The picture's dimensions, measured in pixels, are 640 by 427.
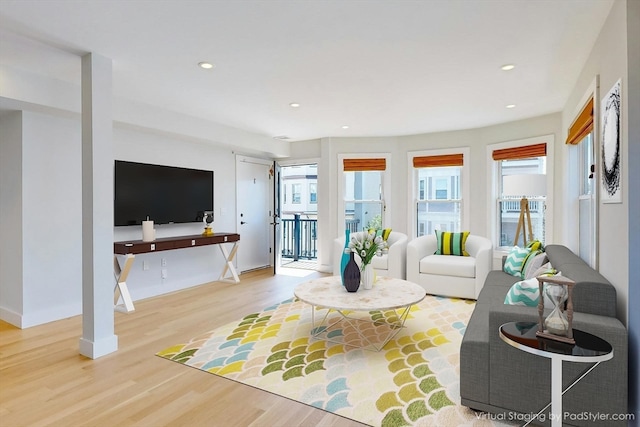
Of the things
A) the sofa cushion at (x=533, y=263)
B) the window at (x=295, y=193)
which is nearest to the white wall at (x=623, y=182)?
the sofa cushion at (x=533, y=263)

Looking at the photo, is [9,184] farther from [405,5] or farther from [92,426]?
[405,5]

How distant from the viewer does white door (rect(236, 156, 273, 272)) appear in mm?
6176

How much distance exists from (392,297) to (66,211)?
3.52 m

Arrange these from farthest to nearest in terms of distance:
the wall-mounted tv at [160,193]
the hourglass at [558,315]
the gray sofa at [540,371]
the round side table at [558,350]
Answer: the wall-mounted tv at [160,193], the gray sofa at [540,371], the hourglass at [558,315], the round side table at [558,350]

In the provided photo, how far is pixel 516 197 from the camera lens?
5.18 meters

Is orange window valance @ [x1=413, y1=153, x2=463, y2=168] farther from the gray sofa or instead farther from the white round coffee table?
the gray sofa

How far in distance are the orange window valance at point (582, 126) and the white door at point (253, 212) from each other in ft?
15.2

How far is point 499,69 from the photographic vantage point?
3150 mm

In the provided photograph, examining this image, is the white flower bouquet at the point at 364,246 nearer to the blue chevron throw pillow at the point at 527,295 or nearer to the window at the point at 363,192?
the blue chevron throw pillow at the point at 527,295

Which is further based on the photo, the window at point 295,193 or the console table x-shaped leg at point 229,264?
the window at point 295,193

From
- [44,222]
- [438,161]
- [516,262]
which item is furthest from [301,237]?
[44,222]

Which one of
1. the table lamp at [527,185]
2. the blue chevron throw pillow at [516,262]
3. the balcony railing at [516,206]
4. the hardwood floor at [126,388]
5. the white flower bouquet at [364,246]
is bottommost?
the hardwood floor at [126,388]

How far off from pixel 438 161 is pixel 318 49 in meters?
3.63

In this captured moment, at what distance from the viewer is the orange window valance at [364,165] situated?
616cm
